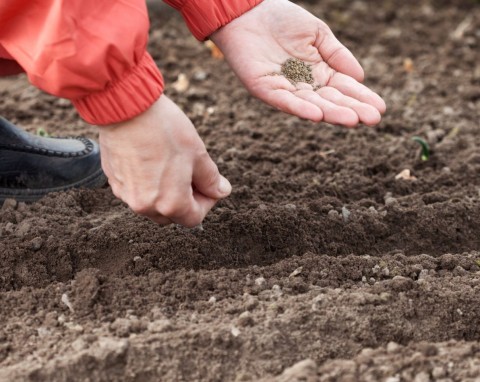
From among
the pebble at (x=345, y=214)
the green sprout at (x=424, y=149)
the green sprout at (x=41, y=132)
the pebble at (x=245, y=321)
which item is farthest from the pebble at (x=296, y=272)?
the green sprout at (x=41, y=132)

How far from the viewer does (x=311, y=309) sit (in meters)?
1.87

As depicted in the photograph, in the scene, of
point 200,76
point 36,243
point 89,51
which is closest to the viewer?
point 89,51

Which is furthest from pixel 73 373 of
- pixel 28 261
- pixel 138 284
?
pixel 28 261

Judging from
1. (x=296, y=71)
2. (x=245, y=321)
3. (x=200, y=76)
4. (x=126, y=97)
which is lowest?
(x=200, y=76)

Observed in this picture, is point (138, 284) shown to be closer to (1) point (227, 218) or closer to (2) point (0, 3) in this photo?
(1) point (227, 218)

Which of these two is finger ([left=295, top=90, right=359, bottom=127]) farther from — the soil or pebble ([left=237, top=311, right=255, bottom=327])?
pebble ([left=237, top=311, right=255, bottom=327])

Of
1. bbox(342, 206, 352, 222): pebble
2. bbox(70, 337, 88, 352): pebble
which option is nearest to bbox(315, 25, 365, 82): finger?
bbox(342, 206, 352, 222): pebble

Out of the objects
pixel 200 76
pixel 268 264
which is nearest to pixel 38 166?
pixel 268 264

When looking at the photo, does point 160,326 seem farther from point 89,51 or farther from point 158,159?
point 89,51

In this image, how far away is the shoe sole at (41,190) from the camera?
250 centimetres

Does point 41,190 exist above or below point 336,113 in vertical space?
below

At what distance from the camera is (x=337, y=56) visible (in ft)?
7.72

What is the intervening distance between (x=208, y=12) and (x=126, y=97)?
23.7 inches

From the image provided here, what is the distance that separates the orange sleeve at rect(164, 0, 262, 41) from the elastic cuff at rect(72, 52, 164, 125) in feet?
1.67
